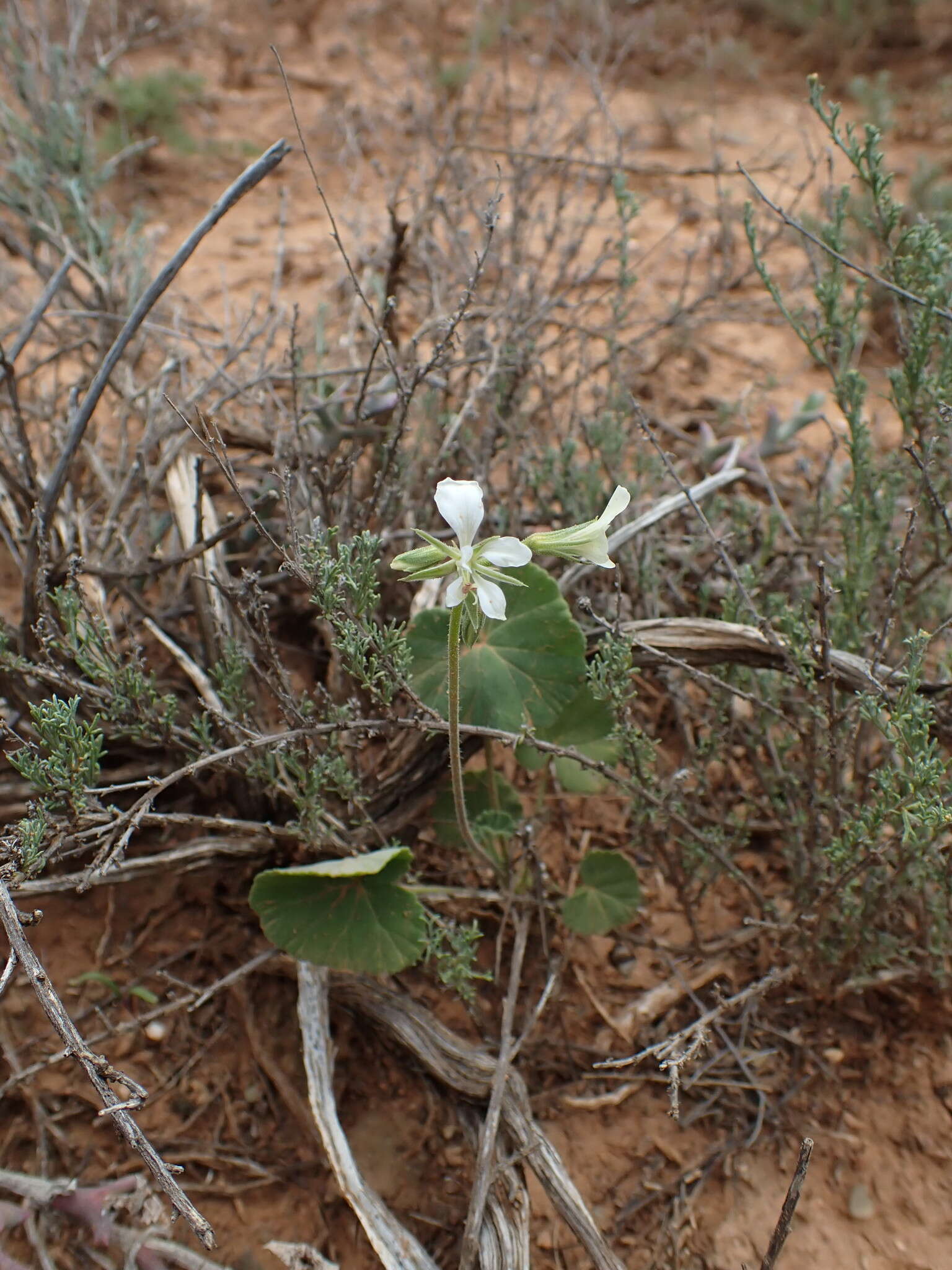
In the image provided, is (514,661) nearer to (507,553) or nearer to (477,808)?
(477,808)

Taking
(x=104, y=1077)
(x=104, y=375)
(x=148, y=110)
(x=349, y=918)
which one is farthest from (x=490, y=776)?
(x=148, y=110)

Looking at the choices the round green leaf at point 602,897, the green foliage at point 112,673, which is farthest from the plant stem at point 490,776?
the green foliage at point 112,673

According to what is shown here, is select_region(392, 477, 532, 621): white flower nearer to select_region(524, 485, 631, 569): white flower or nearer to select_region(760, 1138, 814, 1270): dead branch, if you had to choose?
select_region(524, 485, 631, 569): white flower

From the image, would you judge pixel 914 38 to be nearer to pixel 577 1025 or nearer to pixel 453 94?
pixel 453 94

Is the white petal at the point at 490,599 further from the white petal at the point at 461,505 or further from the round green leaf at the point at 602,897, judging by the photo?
the round green leaf at the point at 602,897

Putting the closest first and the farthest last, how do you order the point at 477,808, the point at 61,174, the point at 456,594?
1. the point at 456,594
2. the point at 477,808
3. the point at 61,174

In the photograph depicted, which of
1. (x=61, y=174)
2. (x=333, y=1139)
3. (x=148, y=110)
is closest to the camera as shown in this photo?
(x=333, y=1139)
